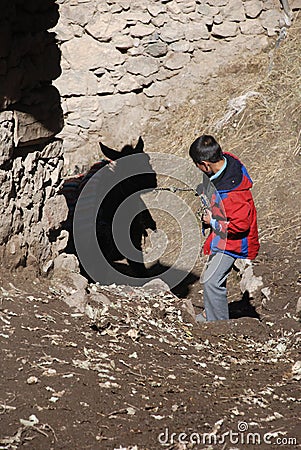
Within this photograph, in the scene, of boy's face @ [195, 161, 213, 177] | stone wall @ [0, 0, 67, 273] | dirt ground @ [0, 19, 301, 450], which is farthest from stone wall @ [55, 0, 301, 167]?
stone wall @ [0, 0, 67, 273]

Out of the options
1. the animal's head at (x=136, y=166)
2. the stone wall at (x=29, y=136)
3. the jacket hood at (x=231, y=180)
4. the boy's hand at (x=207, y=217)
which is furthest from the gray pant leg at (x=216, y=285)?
the animal's head at (x=136, y=166)

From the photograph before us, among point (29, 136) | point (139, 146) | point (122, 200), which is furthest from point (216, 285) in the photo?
point (139, 146)

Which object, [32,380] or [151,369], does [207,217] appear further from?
[32,380]

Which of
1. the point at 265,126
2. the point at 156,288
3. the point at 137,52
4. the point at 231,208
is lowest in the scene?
the point at 156,288

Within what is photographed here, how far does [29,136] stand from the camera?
4707 millimetres

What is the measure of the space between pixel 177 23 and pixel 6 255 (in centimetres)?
620

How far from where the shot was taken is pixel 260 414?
3.79 meters

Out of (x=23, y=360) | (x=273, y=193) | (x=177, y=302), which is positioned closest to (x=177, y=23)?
(x=273, y=193)

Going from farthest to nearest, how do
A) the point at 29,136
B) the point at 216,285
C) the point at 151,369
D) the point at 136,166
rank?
1. the point at 136,166
2. the point at 216,285
3. the point at 29,136
4. the point at 151,369

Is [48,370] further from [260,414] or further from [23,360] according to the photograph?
[260,414]

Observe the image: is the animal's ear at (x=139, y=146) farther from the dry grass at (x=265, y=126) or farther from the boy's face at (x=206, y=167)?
the boy's face at (x=206, y=167)

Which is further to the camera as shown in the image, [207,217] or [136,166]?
[136,166]

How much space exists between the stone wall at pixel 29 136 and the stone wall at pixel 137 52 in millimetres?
4913

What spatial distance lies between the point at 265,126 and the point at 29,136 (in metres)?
4.91
